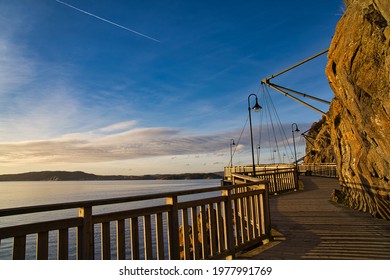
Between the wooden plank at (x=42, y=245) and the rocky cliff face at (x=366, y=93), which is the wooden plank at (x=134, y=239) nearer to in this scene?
the wooden plank at (x=42, y=245)

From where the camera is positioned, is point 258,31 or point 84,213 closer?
point 84,213

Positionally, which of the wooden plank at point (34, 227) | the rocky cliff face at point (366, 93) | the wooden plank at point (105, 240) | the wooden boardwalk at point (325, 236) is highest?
the rocky cliff face at point (366, 93)

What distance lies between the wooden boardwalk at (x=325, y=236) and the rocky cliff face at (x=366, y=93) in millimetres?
936

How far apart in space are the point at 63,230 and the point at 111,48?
9610 millimetres

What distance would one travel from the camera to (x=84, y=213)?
125 inches

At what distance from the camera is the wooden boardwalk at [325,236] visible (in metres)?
5.25

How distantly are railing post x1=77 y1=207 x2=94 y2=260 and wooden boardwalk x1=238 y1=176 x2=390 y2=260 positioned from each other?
10.1 feet

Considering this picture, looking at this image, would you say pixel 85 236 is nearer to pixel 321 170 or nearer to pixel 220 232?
pixel 220 232

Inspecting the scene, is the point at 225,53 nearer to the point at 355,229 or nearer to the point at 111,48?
the point at 111,48

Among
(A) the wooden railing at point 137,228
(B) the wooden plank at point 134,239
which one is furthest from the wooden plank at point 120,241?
(B) the wooden plank at point 134,239

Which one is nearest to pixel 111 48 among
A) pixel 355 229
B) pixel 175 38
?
pixel 175 38

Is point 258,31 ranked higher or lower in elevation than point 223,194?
higher
